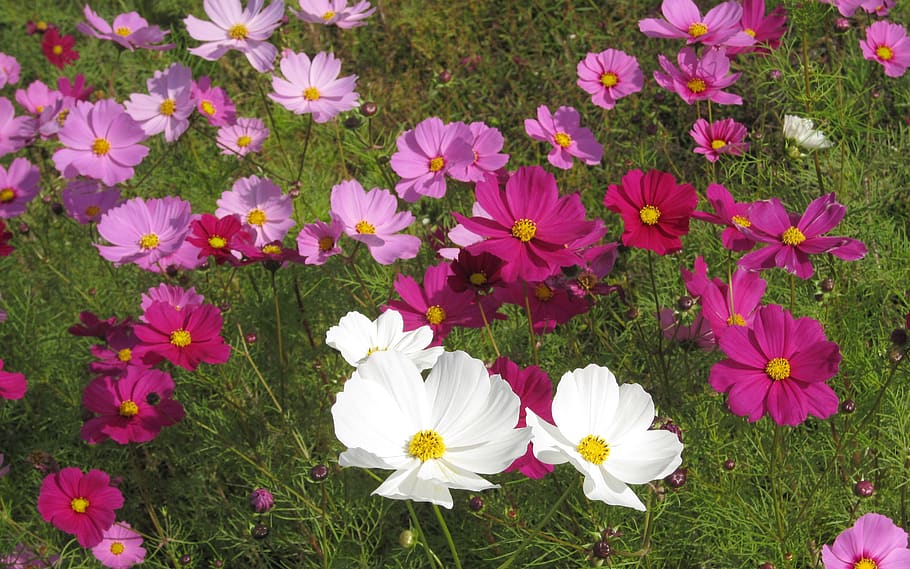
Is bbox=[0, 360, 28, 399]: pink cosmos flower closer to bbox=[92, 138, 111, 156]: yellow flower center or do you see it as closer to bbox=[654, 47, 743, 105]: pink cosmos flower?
bbox=[92, 138, 111, 156]: yellow flower center

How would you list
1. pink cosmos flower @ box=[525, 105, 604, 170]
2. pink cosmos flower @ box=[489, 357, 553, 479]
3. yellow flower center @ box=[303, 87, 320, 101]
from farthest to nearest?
yellow flower center @ box=[303, 87, 320, 101]
pink cosmos flower @ box=[525, 105, 604, 170]
pink cosmos flower @ box=[489, 357, 553, 479]

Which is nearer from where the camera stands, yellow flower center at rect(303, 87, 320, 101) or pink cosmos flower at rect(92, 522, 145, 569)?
pink cosmos flower at rect(92, 522, 145, 569)

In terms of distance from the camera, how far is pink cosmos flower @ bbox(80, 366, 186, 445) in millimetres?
1409

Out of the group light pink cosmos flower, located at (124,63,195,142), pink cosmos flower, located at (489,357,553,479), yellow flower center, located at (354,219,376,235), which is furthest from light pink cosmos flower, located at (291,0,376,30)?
pink cosmos flower, located at (489,357,553,479)

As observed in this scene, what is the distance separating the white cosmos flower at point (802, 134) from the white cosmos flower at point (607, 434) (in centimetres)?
77

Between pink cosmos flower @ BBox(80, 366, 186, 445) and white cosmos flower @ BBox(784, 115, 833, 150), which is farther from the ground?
white cosmos flower @ BBox(784, 115, 833, 150)

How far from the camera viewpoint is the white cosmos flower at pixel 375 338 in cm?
99

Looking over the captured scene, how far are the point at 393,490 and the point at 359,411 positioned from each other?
0.09 metres

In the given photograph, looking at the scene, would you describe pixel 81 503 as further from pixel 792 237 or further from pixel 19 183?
pixel 792 237

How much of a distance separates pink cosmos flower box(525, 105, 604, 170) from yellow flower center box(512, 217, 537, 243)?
626 mm

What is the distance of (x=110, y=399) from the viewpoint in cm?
143

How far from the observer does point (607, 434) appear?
2.99ft

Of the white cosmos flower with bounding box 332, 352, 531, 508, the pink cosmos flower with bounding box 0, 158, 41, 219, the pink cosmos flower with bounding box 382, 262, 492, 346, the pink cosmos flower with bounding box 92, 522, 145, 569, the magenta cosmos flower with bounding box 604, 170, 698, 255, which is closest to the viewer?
the white cosmos flower with bounding box 332, 352, 531, 508

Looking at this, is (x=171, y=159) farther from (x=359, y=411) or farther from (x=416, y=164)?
(x=359, y=411)
